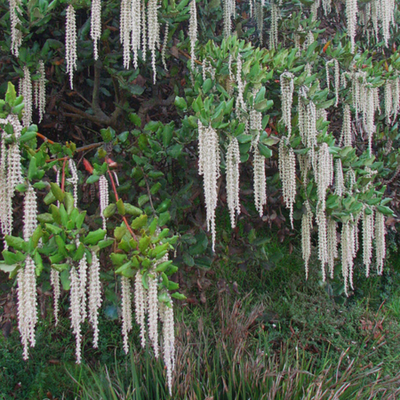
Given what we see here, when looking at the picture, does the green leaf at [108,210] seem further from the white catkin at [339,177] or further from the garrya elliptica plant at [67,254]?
the white catkin at [339,177]

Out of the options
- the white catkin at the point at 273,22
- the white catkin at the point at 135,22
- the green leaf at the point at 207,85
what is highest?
the white catkin at the point at 273,22

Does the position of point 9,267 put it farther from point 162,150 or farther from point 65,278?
point 162,150

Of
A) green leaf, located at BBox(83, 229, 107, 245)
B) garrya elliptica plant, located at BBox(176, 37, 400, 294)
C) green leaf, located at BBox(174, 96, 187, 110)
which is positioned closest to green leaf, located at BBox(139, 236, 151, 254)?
green leaf, located at BBox(83, 229, 107, 245)

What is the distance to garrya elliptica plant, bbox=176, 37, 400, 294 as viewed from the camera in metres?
2.39

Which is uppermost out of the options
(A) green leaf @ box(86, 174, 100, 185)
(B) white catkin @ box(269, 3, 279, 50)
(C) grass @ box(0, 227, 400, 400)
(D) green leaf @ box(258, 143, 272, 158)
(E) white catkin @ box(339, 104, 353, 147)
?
(B) white catkin @ box(269, 3, 279, 50)

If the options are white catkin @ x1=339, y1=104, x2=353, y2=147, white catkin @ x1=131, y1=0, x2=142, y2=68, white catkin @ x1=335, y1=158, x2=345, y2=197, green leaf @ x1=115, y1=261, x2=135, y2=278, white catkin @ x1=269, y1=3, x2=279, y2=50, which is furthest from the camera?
white catkin @ x1=269, y1=3, x2=279, y2=50

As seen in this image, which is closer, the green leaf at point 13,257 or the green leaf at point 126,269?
the green leaf at point 13,257

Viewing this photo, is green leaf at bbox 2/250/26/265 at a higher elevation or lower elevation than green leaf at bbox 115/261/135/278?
higher

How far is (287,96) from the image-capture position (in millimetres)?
2869

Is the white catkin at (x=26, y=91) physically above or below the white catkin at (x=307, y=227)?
above

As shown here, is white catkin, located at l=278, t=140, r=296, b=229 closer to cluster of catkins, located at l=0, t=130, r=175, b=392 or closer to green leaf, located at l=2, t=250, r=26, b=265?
cluster of catkins, located at l=0, t=130, r=175, b=392

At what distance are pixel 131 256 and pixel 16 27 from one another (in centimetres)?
168

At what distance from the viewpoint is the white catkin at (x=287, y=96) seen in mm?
2830

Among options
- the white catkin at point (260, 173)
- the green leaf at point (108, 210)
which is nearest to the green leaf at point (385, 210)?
the white catkin at point (260, 173)
